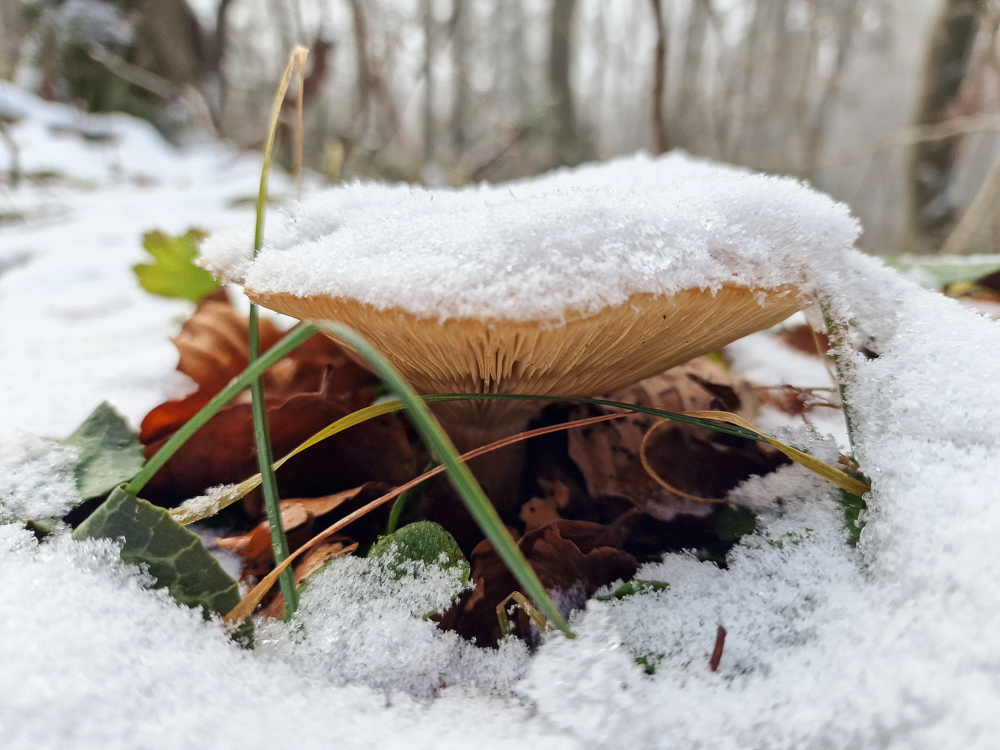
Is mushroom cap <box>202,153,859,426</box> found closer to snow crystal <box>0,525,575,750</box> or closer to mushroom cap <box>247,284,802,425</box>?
mushroom cap <box>247,284,802,425</box>

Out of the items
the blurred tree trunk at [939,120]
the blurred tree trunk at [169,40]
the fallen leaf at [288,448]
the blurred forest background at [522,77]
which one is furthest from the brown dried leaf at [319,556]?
the blurred tree trunk at [169,40]

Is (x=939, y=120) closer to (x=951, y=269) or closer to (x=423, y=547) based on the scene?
(x=951, y=269)

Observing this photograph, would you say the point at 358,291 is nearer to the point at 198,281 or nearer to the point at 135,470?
the point at 135,470

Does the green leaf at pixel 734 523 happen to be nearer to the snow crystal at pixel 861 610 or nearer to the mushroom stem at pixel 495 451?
the snow crystal at pixel 861 610

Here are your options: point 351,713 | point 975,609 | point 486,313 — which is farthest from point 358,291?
point 975,609

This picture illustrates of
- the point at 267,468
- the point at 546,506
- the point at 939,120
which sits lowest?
the point at 546,506

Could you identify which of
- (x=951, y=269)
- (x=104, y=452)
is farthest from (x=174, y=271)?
(x=951, y=269)
